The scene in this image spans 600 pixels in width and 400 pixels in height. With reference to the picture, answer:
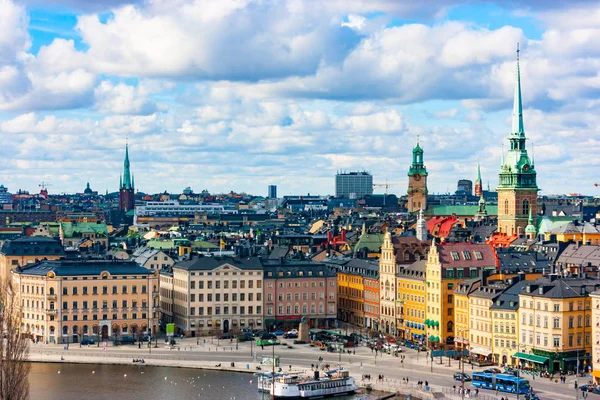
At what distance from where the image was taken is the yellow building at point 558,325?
388ft

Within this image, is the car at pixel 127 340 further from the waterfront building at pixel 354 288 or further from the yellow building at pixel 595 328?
the yellow building at pixel 595 328

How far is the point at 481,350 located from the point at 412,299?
71.2ft

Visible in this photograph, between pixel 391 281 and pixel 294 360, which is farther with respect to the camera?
pixel 391 281

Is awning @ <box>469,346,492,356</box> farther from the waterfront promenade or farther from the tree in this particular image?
the tree

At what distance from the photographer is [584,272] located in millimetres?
141375

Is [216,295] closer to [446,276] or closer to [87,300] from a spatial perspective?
[87,300]

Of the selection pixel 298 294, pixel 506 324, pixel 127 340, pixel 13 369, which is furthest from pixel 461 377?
pixel 127 340

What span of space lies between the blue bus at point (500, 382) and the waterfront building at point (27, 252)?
86.7m

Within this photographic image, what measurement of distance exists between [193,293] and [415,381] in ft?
147

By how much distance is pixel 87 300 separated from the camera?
14850 cm

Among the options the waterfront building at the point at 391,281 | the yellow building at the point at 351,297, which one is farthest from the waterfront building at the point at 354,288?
the waterfront building at the point at 391,281

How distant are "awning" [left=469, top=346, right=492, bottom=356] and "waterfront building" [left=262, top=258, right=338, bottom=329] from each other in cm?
3325

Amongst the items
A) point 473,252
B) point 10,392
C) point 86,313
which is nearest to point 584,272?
point 473,252

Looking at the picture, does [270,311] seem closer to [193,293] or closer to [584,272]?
[193,293]
